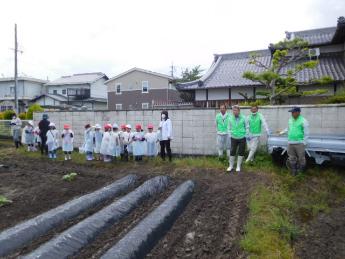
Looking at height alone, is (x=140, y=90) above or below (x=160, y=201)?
above

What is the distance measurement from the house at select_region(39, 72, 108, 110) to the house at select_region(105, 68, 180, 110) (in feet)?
17.4

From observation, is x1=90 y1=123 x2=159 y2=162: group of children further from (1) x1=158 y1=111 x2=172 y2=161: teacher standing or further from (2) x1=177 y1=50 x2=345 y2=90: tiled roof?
(2) x1=177 y1=50 x2=345 y2=90: tiled roof

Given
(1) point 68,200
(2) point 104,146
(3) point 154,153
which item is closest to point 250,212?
(1) point 68,200

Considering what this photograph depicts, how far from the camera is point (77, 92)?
34312 millimetres

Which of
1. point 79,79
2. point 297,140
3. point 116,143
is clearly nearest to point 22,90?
point 79,79

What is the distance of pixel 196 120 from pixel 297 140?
3.36 meters

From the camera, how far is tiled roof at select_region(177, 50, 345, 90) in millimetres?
15932

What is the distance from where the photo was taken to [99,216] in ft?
15.3

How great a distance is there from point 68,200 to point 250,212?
322cm

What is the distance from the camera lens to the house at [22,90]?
3525cm

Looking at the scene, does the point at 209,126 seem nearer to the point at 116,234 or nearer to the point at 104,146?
the point at 104,146

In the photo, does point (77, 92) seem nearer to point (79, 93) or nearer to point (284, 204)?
point (79, 93)

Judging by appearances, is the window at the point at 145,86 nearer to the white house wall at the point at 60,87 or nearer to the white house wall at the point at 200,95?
the white house wall at the point at 60,87

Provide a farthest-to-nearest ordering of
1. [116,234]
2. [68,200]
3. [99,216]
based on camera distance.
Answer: [68,200] < [99,216] < [116,234]
